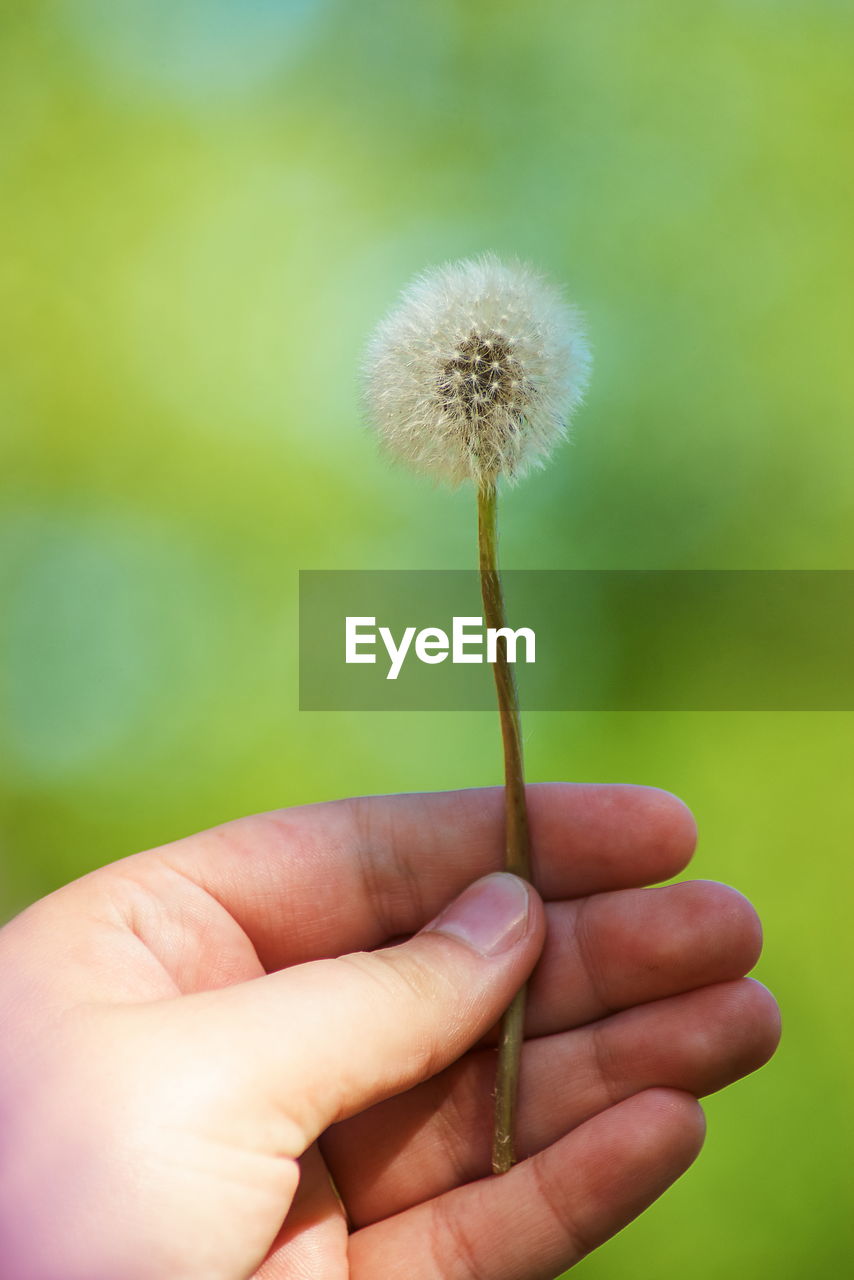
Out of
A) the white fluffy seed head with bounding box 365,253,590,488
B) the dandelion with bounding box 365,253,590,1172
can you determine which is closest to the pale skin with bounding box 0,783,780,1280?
the dandelion with bounding box 365,253,590,1172

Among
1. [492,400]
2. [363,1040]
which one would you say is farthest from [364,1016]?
[492,400]

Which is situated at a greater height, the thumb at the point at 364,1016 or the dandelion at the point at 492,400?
the dandelion at the point at 492,400

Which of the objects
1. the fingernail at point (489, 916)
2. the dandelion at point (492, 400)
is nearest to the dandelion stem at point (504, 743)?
the dandelion at point (492, 400)

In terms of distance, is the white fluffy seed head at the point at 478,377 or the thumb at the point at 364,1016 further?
the white fluffy seed head at the point at 478,377

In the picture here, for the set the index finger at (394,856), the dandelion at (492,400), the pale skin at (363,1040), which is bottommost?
the pale skin at (363,1040)

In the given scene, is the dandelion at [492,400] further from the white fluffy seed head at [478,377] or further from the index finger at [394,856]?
the index finger at [394,856]

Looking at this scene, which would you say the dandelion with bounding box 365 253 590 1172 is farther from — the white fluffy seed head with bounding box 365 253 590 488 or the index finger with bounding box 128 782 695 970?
the index finger with bounding box 128 782 695 970

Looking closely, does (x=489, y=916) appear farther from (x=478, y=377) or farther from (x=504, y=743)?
(x=478, y=377)

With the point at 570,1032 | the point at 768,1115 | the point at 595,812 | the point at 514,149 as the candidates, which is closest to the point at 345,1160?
the point at 570,1032
